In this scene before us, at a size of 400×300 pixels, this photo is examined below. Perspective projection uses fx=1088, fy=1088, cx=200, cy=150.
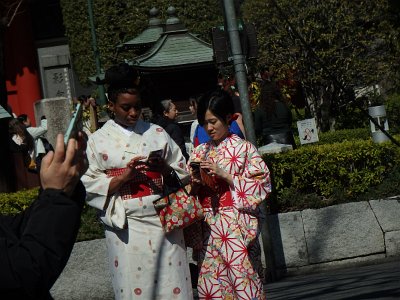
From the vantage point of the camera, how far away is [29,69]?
30.3m

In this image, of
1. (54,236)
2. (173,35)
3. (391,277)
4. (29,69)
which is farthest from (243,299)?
(29,69)

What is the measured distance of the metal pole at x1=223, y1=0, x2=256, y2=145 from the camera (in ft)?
33.1

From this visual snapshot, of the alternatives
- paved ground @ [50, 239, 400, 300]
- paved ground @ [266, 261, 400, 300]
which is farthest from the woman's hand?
paved ground @ [50, 239, 400, 300]

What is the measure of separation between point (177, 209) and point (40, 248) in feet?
11.6

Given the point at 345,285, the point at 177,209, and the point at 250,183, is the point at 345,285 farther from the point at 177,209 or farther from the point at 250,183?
the point at 177,209

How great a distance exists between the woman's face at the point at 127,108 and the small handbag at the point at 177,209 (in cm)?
45

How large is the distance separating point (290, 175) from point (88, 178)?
200 inches

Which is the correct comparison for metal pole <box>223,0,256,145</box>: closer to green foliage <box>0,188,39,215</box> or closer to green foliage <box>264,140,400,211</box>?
green foliage <box>264,140,400,211</box>

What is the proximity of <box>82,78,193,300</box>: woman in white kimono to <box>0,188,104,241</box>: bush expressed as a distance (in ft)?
13.5

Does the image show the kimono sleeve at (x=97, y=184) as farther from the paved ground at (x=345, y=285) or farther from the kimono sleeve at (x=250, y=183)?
the paved ground at (x=345, y=285)

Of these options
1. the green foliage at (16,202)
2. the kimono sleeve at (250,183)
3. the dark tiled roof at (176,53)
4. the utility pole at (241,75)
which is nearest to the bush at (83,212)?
the green foliage at (16,202)

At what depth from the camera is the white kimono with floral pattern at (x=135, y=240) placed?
6453mm

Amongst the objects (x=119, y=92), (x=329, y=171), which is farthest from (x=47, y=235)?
(x=329, y=171)

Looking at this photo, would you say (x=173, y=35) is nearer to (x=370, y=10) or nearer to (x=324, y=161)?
(x=324, y=161)
